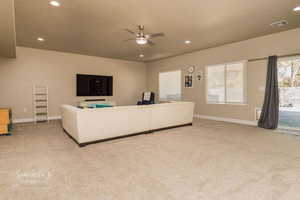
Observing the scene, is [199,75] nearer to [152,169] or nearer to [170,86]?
[170,86]

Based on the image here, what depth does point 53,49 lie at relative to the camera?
6.31 metres

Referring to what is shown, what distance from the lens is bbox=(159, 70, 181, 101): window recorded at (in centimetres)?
791

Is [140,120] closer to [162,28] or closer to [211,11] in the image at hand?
[162,28]

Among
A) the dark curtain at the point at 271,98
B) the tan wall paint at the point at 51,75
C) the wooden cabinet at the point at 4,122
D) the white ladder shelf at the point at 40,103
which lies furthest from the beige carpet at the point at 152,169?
the tan wall paint at the point at 51,75

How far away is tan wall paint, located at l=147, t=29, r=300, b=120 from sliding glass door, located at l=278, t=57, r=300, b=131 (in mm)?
410

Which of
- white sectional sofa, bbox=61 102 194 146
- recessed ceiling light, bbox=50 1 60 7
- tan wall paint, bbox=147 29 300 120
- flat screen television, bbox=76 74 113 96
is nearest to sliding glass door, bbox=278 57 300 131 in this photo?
tan wall paint, bbox=147 29 300 120

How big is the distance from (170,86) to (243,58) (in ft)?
11.9

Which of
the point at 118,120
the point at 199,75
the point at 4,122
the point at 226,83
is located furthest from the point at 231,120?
the point at 4,122

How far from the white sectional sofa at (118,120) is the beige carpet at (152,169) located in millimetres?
249

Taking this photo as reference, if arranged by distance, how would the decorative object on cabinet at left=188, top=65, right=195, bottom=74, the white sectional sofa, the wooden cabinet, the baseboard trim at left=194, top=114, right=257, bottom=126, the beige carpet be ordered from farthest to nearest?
the decorative object on cabinet at left=188, top=65, right=195, bottom=74 → the baseboard trim at left=194, top=114, right=257, bottom=126 → the wooden cabinet → the white sectional sofa → the beige carpet

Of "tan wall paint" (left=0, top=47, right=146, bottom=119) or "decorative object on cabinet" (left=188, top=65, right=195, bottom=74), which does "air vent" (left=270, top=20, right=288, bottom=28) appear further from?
"tan wall paint" (left=0, top=47, right=146, bottom=119)

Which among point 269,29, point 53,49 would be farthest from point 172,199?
point 53,49

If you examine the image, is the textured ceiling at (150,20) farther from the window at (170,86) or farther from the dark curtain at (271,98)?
the window at (170,86)

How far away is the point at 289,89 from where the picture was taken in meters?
4.80
